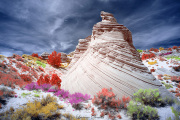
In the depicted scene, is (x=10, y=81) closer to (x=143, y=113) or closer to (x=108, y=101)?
(x=108, y=101)

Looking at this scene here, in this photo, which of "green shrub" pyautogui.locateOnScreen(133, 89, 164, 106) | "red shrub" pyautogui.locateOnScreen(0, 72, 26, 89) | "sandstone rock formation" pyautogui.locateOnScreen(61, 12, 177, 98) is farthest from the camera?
"red shrub" pyautogui.locateOnScreen(0, 72, 26, 89)

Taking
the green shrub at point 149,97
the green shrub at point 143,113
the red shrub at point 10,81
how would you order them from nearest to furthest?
the green shrub at point 143,113 → the green shrub at point 149,97 → the red shrub at point 10,81

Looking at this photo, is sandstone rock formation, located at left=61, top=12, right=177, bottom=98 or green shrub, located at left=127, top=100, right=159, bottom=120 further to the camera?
sandstone rock formation, located at left=61, top=12, right=177, bottom=98

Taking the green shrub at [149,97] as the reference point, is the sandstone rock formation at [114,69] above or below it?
above

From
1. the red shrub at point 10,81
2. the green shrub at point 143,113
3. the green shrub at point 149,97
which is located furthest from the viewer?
the red shrub at point 10,81

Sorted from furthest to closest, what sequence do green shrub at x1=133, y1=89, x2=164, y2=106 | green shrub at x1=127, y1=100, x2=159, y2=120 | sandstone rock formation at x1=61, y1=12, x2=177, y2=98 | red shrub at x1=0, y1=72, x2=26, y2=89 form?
1. red shrub at x1=0, y1=72, x2=26, y2=89
2. sandstone rock formation at x1=61, y1=12, x2=177, y2=98
3. green shrub at x1=133, y1=89, x2=164, y2=106
4. green shrub at x1=127, y1=100, x2=159, y2=120

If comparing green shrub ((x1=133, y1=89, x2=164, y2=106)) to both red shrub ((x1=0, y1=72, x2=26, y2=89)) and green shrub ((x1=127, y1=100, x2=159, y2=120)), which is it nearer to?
green shrub ((x1=127, y1=100, x2=159, y2=120))

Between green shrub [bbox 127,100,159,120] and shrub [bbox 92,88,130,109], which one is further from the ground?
shrub [bbox 92,88,130,109]

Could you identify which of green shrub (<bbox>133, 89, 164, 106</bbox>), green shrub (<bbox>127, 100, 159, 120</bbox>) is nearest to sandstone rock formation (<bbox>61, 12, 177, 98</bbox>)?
green shrub (<bbox>133, 89, 164, 106</bbox>)

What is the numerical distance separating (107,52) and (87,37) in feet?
22.4

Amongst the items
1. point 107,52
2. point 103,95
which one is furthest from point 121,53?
point 103,95

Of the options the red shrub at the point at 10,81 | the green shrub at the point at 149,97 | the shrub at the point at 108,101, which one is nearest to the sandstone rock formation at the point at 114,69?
the green shrub at the point at 149,97

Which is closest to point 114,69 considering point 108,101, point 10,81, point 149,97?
point 108,101

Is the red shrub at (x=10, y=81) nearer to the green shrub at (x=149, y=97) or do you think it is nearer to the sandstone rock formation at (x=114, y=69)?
the sandstone rock formation at (x=114, y=69)
